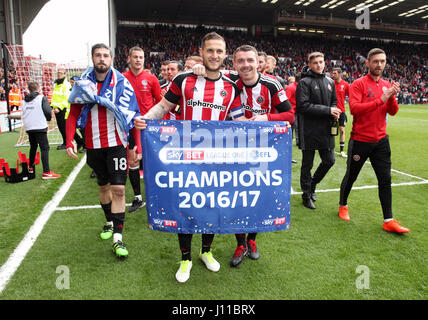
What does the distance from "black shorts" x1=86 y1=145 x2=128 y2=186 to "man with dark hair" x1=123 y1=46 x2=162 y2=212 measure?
1190 mm

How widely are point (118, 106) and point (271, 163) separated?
1655 millimetres

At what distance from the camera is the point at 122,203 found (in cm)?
320

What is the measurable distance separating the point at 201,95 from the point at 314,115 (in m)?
2.19

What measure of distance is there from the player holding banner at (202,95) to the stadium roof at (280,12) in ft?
104

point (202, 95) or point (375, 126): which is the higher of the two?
point (202, 95)

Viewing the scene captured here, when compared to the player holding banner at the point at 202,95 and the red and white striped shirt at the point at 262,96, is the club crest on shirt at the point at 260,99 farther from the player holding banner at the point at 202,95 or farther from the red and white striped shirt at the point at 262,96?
the player holding banner at the point at 202,95

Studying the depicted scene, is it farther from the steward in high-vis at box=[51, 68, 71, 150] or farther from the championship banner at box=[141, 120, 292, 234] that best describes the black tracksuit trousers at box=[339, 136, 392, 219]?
the steward in high-vis at box=[51, 68, 71, 150]

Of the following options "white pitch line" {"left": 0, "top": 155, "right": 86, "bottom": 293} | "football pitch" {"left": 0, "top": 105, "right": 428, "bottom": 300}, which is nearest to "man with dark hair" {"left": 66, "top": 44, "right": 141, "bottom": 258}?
"football pitch" {"left": 0, "top": 105, "right": 428, "bottom": 300}

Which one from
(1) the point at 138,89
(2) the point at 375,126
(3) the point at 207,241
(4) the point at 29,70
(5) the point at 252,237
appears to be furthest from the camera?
(4) the point at 29,70

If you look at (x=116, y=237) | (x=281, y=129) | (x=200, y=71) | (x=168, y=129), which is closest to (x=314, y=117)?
(x=281, y=129)

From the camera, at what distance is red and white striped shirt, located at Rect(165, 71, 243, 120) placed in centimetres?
264

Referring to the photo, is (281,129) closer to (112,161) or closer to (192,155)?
(192,155)

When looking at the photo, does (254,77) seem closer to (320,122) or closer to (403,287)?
(320,122)

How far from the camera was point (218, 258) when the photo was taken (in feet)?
9.98
